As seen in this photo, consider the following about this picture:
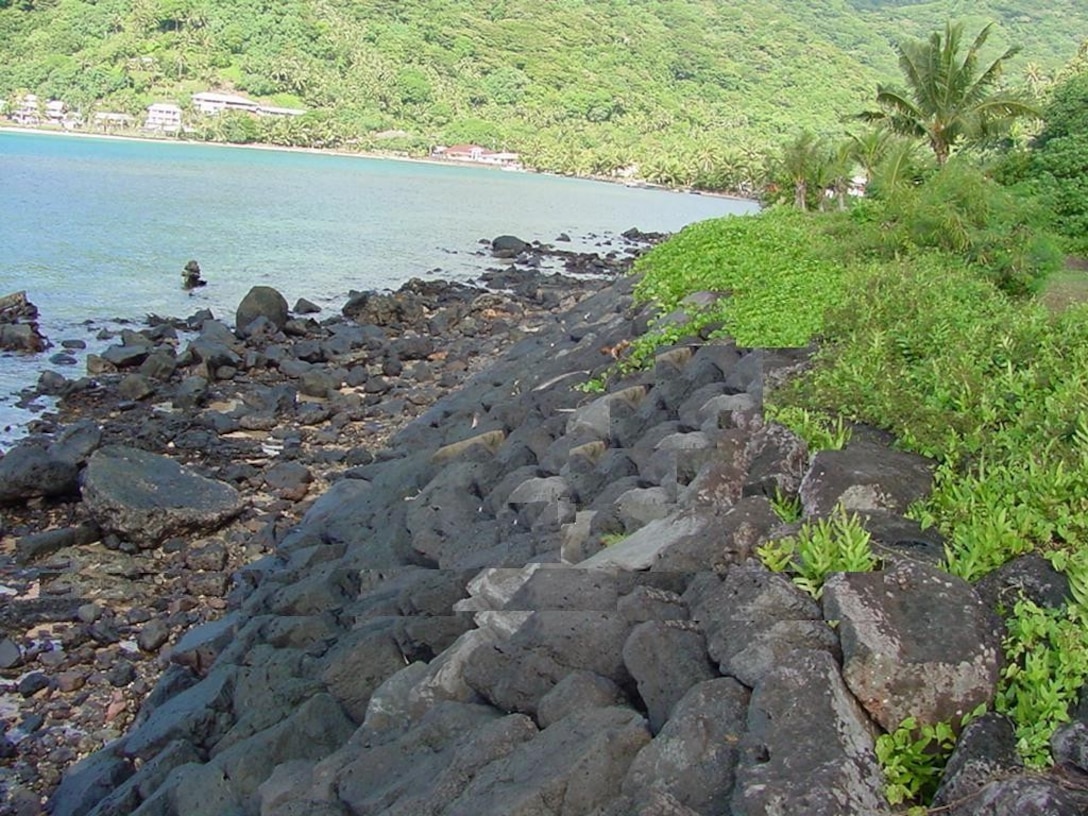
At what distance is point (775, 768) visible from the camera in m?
3.19

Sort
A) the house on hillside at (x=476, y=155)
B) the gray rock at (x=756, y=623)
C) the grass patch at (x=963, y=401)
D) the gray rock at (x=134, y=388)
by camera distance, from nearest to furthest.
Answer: the grass patch at (x=963, y=401), the gray rock at (x=756, y=623), the gray rock at (x=134, y=388), the house on hillside at (x=476, y=155)

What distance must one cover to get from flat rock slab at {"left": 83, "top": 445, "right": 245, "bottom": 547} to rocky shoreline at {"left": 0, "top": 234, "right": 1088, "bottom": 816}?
0.11 ft

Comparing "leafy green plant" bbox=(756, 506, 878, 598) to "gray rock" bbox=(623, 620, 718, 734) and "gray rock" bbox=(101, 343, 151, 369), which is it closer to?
"gray rock" bbox=(623, 620, 718, 734)

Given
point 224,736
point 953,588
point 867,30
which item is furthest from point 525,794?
point 867,30

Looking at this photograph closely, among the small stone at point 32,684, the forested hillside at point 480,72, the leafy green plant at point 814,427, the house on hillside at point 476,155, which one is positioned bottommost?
the small stone at point 32,684

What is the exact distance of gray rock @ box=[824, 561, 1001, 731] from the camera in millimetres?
3445

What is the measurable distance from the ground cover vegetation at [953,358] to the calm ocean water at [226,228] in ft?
34.7

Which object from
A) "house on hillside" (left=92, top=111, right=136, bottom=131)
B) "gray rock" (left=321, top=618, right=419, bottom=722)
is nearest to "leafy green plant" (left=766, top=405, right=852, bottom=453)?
"gray rock" (left=321, top=618, right=419, bottom=722)

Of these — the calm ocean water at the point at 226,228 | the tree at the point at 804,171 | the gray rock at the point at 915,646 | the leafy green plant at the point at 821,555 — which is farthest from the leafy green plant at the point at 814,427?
the tree at the point at 804,171

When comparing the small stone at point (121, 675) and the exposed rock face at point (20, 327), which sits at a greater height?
the exposed rock face at point (20, 327)

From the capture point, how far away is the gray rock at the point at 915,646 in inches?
136

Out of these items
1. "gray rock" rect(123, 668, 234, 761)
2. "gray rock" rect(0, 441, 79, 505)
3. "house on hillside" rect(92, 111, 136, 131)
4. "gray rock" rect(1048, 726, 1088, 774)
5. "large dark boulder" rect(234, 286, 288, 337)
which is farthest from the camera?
"house on hillside" rect(92, 111, 136, 131)

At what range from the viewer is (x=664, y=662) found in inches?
158

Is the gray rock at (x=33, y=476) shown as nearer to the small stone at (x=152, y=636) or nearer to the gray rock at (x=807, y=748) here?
the small stone at (x=152, y=636)
